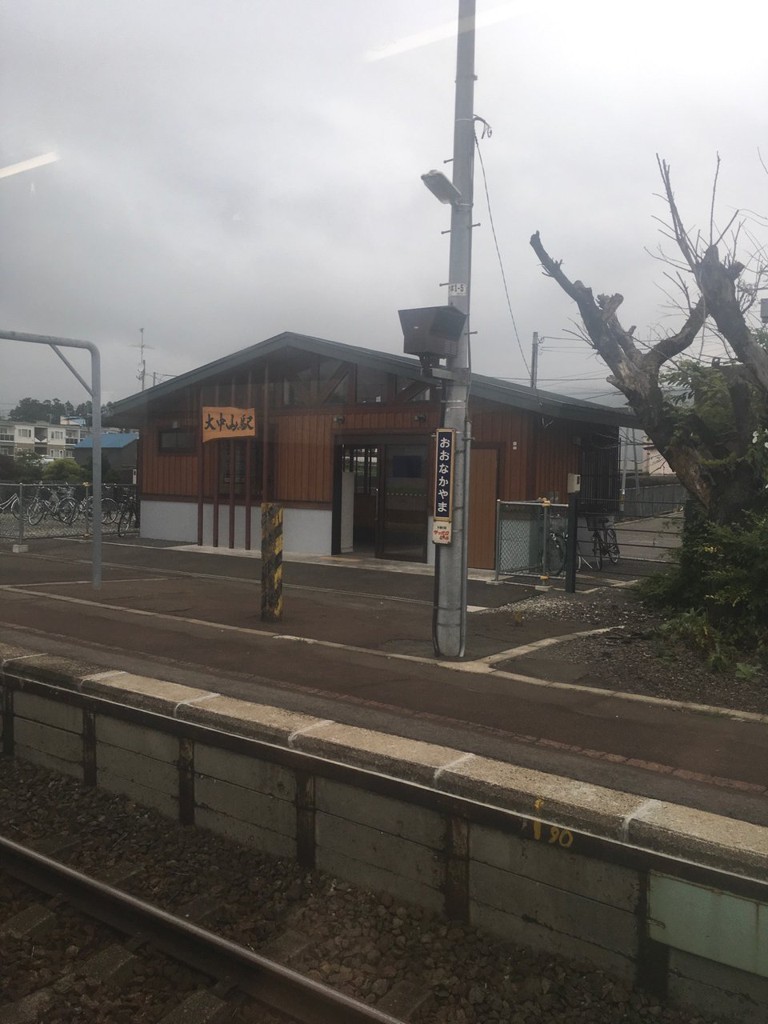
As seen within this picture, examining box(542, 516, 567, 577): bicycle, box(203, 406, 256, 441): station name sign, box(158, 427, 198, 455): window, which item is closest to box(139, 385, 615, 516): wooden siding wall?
box(158, 427, 198, 455): window

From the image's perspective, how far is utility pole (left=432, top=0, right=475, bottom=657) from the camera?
25.9ft

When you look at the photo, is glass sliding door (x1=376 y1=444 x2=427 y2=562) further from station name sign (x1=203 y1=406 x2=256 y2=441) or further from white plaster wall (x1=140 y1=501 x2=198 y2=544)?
white plaster wall (x1=140 y1=501 x2=198 y2=544)

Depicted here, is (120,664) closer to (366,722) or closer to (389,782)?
(366,722)

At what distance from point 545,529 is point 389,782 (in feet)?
29.9

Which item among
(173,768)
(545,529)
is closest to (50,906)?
(173,768)

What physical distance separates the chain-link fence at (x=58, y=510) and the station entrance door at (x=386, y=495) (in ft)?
23.1

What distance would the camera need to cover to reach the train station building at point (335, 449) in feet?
49.7

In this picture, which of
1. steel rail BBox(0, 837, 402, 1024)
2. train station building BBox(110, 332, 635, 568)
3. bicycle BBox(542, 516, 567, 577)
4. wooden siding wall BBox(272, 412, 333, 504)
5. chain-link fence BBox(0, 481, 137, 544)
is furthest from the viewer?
chain-link fence BBox(0, 481, 137, 544)

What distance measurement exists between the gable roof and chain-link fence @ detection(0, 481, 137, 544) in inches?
138

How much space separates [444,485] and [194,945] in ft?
15.4

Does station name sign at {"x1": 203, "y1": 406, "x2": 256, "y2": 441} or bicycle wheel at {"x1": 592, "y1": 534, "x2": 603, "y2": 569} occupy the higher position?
station name sign at {"x1": 203, "y1": 406, "x2": 256, "y2": 441}

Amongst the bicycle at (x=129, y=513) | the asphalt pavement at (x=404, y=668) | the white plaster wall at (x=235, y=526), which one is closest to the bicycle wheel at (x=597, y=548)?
the asphalt pavement at (x=404, y=668)

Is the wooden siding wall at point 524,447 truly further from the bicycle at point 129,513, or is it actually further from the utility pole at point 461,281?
the bicycle at point 129,513

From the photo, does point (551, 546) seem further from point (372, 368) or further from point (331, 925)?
point (331, 925)
